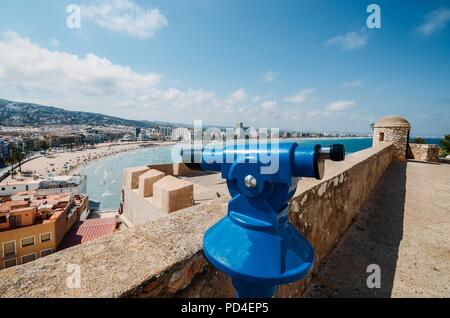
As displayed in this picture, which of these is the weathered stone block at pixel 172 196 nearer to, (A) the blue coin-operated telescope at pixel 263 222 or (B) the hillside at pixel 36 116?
(A) the blue coin-operated telescope at pixel 263 222

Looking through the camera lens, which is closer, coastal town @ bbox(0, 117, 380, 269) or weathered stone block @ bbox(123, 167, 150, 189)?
weathered stone block @ bbox(123, 167, 150, 189)

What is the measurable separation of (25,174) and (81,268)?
6599 cm

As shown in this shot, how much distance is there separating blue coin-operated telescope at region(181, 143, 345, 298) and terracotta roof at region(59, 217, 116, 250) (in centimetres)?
1660

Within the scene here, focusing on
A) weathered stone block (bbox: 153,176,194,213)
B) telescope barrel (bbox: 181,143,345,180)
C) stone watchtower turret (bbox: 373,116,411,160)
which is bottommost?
weathered stone block (bbox: 153,176,194,213)

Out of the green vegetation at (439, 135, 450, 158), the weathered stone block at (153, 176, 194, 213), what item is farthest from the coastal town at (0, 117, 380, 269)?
the green vegetation at (439, 135, 450, 158)

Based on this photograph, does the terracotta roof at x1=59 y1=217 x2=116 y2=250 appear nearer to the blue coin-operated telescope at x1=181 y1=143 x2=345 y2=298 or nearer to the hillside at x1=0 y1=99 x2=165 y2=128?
the blue coin-operated telescope at x1=181 y1=143 x2=345 y2=298

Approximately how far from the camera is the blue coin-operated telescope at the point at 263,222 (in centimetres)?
92

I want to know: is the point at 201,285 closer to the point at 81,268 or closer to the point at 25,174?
the point at 81,268

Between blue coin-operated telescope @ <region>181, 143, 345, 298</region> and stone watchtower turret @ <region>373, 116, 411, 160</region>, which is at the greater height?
stone watchtower turret @ <region>373, 116, 411, 160</region>

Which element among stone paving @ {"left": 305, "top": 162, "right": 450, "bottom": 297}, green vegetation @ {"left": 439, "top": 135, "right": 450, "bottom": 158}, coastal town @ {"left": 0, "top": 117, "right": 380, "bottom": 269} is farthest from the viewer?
green vegetation @ {"left": 439, "top": 135, "right": 450, "bottom": 158}

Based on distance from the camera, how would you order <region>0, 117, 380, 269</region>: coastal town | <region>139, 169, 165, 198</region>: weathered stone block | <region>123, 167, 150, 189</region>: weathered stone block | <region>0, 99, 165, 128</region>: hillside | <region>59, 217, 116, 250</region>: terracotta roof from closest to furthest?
<region>139, 169, 165, 198</region>: weathered stone block < <region>123, 167, 150, 189</region>: weathered stone block < <region>0, 117, 380, 269</region>: coastal town < <region>59, 217, 116, 250</region>: terracotta roof < <region>0, 99, 165, 128</region>: hillside

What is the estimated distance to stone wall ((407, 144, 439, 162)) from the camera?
1507cm

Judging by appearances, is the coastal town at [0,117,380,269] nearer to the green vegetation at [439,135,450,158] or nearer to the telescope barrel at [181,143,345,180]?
the telescope barrel at [181,143,345,180]

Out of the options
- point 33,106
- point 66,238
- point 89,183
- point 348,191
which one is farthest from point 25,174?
point 33,106
